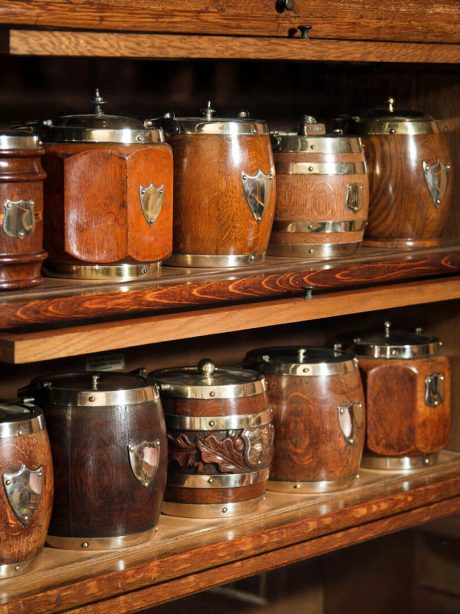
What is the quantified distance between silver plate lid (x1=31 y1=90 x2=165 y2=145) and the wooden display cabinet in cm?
14

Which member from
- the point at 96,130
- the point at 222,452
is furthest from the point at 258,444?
the point at 96,130

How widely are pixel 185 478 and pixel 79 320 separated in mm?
388

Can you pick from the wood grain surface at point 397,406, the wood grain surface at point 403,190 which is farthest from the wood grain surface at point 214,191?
the wood grain surface at point 397,406

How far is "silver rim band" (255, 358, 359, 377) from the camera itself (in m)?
2.72

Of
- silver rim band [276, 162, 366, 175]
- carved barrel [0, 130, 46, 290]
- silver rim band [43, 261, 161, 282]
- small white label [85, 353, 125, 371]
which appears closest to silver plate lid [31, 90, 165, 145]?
carved barrel [0, 130, 46, 290]

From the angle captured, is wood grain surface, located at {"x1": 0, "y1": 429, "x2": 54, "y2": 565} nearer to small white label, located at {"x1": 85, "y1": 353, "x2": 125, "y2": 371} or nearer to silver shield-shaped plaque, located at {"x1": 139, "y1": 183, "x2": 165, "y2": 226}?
silver shield-shaped plaque, located at {"x1": 139, "y1": 183, "x2": 165, "y2": 226}

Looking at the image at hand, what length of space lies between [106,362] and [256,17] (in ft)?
2.79

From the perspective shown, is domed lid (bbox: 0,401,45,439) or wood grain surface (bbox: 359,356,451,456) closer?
domed lid (bbox: 0,401,45,439)

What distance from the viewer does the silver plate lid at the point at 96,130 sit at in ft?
7.61

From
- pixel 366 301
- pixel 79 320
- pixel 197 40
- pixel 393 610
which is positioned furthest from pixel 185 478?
pixel 393 610

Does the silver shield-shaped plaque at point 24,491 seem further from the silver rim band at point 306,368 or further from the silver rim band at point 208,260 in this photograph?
the silver rim band at point 306,368

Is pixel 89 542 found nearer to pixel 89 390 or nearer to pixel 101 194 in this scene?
pixel 89 390

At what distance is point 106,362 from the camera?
2861 mm

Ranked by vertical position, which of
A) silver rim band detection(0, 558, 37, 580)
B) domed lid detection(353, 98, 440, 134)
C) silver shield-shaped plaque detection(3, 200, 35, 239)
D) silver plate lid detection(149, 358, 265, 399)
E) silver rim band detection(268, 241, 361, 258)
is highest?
domed lid detection(353, 98, 440, 134)
